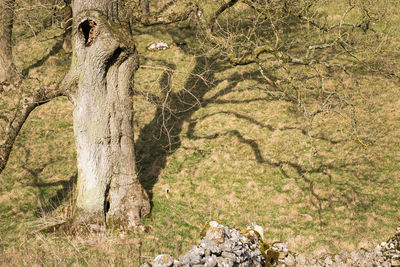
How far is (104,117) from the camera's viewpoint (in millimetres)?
8773

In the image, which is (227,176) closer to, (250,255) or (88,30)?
(250,255)

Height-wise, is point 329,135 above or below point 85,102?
below

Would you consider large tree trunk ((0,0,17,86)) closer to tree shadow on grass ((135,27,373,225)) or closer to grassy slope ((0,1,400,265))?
grassy slope ((0,1,400,265))

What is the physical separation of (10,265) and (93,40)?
503 cm

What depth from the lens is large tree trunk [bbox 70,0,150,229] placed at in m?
8.30

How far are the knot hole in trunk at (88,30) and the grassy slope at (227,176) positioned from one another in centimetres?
138

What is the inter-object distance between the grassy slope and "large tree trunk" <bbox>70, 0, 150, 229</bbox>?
62 cm

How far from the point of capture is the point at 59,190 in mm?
11023

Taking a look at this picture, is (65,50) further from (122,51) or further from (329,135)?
(329,135)

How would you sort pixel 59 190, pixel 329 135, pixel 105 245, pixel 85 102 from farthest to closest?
pixel 329 135
pixel 59 190
pixel 85 102
pixel 105 245

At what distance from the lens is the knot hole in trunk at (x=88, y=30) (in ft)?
27.2

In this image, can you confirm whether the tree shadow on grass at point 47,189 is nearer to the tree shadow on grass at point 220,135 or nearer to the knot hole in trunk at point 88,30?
the tree shadow on grass at point 220,135

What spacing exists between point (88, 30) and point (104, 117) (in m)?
2.12

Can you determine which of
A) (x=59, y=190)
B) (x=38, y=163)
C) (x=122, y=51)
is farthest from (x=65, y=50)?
(x=122, y=51)
